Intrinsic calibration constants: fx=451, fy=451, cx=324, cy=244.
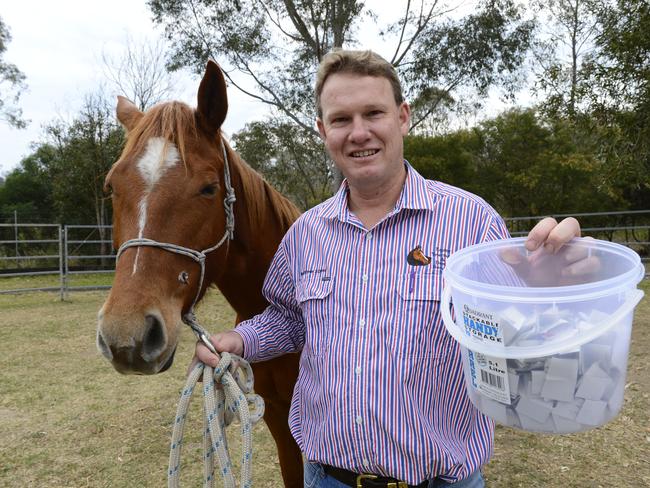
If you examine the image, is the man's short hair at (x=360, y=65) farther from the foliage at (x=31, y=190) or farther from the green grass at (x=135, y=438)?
the foliage at (x=31, y=190)

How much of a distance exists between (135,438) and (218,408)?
3.03m

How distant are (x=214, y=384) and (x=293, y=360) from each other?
2.91ft

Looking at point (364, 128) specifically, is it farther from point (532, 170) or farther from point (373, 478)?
point (532, 170)

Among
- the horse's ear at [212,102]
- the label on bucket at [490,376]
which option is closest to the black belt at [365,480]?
the label on bucket at [490,376]

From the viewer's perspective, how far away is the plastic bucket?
90cm

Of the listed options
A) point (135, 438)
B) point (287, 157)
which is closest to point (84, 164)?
point (287, 157)

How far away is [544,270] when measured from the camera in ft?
3.98

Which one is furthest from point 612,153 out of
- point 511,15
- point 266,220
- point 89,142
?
point 89,142

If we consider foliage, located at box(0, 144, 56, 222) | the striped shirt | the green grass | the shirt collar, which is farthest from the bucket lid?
foliage, located at box(0, 144, 56, 222)

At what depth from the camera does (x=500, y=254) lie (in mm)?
1241

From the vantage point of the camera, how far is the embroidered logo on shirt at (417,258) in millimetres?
1303

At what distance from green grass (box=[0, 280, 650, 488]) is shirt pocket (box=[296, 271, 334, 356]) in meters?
2.31

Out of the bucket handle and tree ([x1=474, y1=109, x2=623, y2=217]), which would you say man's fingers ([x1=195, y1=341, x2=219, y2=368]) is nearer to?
the bucket handle

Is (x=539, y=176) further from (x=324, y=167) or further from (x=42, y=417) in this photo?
(x=42, y=417)
